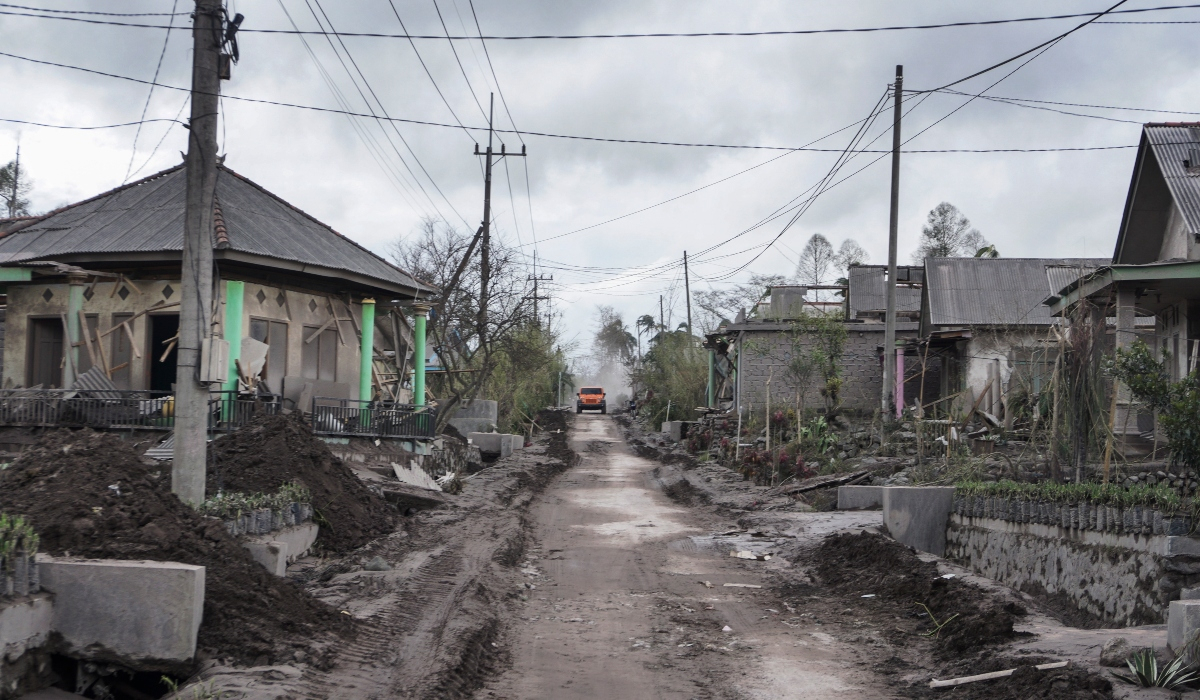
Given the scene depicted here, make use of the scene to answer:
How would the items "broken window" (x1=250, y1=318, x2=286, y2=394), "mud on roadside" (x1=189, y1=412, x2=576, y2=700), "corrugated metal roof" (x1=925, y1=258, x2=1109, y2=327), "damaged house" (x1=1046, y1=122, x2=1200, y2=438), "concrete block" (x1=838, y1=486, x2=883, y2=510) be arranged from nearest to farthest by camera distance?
1. "mud on roadside" (x1=189, y1=412, x2=576, y2=700)
2. "damaged house" (x1=1046, y1=122, x2=1200, y2=438)
3. "concrete block" (x1=838, y1=486, x2=883, y2=510)
4. "broken window" (x1=250, y1=318, x2=286, y2=394)
5. "corrugated metal roof" (x1=925, y1=258, x2=1109, y2=327)

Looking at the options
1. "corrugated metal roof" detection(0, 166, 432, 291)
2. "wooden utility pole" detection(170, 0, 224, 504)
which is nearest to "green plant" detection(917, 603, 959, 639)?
"wooden utility pole" detection(170, 0, 224, 504)

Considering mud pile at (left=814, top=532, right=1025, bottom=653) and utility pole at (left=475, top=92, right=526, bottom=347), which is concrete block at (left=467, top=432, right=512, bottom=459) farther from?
mud pile at (left=814, top=532, right=1025, bottom=653)

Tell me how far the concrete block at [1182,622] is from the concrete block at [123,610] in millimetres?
6602

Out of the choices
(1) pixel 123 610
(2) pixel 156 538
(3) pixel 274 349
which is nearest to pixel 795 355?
(3) pixel 274 349

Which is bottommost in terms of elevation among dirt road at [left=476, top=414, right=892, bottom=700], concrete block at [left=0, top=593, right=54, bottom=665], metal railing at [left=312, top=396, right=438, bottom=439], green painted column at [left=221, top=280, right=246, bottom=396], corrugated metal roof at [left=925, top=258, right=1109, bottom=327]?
dirt road at [left=476, top=414, right=892, bottom=700]

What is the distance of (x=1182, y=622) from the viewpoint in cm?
602

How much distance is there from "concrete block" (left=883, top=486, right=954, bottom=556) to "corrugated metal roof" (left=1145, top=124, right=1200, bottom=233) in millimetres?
7984

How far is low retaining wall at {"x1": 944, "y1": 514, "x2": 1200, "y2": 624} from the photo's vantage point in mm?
8375

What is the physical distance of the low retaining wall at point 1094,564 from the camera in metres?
8.38

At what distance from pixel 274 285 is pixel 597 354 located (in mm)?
127914

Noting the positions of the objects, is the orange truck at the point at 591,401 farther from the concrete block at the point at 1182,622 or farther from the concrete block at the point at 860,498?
the concrete block at the point at 1182,622

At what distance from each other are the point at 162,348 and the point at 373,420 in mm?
5817

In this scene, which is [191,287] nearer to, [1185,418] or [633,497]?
[1185,418]

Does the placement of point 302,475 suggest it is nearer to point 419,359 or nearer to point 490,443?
point 419,359
